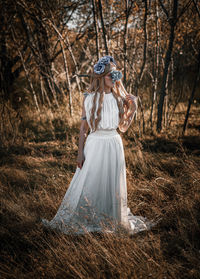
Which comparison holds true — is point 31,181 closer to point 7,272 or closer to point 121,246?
point 7,272

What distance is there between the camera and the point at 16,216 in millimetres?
2424

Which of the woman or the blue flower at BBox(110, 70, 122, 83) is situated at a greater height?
the blue flower at BBox(110, 70, 122, 83)

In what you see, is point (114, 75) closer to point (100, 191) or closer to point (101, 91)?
point (101, 91)

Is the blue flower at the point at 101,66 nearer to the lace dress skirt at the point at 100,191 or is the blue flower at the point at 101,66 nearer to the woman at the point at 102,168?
the woman at the point at 102,168

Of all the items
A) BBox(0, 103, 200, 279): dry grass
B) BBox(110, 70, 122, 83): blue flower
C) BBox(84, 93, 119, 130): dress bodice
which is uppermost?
BBox(110, 70, 122, 83): blue flower

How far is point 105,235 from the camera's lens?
1998 mm

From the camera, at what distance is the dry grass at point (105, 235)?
5.45 feet

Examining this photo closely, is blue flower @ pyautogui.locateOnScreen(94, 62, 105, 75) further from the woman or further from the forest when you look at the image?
the forest

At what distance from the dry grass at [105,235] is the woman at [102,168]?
0.18m

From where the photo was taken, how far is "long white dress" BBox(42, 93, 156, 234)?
208 centimetres

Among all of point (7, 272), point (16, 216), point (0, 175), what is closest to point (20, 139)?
point (0, 175)

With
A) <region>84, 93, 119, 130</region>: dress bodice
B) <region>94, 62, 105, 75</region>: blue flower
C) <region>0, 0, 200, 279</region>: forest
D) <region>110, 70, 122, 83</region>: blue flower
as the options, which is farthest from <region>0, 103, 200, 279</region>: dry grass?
<region>94, 62, 105, 75</region>: blue flower

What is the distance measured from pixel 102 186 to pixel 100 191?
7 cm

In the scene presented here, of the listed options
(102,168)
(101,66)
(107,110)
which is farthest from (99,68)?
(102,168)
